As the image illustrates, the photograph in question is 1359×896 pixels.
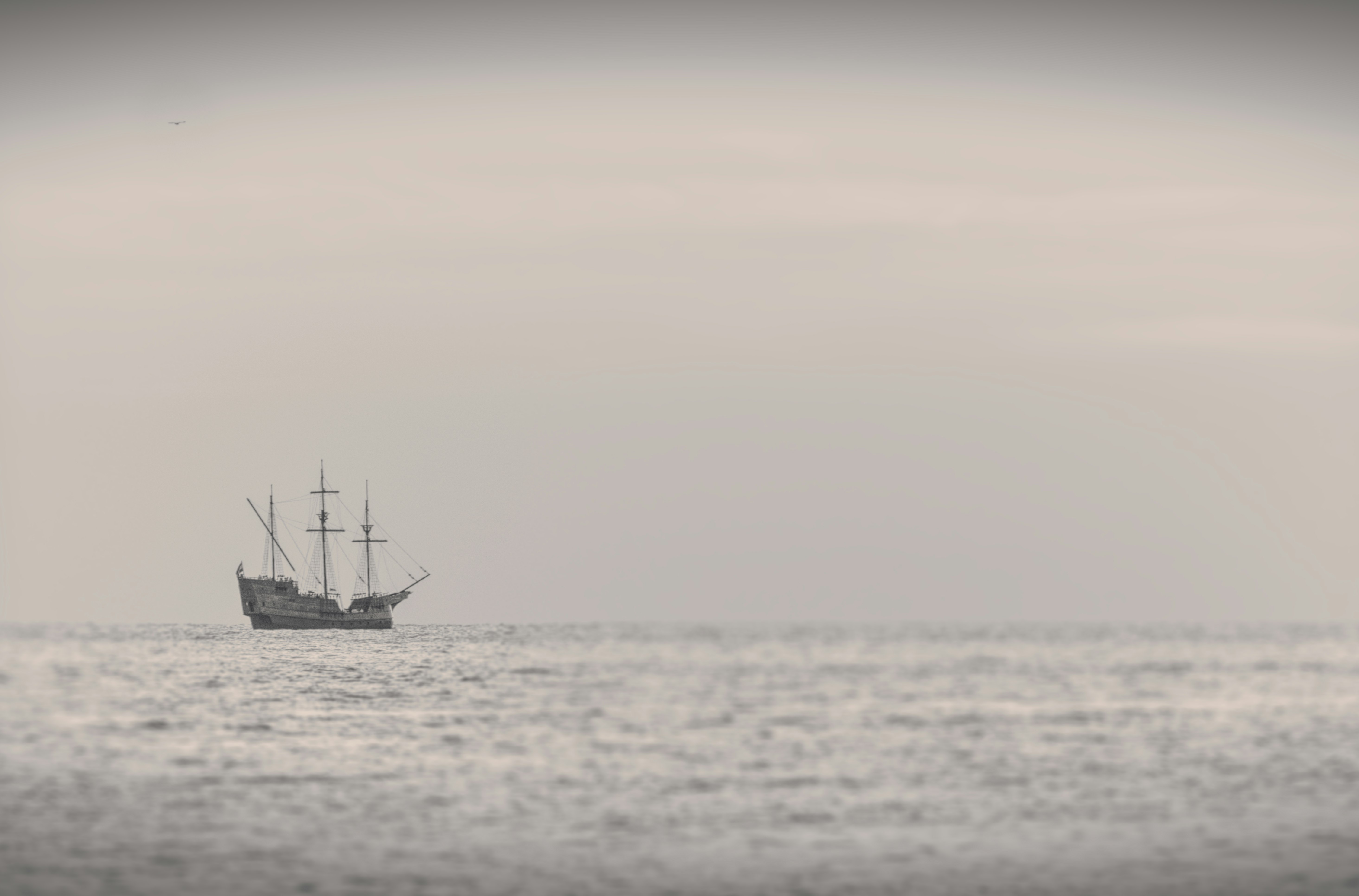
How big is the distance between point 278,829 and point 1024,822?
1736cm

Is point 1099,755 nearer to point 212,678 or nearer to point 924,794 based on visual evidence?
point 924,794

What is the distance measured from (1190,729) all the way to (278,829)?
38.1 meters

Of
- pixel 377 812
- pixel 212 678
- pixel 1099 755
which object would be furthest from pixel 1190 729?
pixel 212 678

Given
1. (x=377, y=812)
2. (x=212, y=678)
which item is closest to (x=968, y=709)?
(x=377, y=812)

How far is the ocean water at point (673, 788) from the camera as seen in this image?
27.8m

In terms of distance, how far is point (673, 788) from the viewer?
38875 millimetres

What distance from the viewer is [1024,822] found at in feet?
110

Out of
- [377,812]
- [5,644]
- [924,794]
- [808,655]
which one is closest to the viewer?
[377,812]

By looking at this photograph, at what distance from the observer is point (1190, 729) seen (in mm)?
56031

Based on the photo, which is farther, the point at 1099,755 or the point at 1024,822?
the point at 1099,755

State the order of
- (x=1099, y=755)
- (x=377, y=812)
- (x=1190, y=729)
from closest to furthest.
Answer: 1. (x=377, y=812)
2. (x=1099, y=755)
3. (x=1190, y=729)

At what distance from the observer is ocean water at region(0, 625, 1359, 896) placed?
91.0ft

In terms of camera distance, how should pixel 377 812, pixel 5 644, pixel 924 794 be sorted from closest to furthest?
pixel 377 812 < pixel 924 794 < pixel 5 644

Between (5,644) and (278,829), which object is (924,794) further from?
(5,644)
